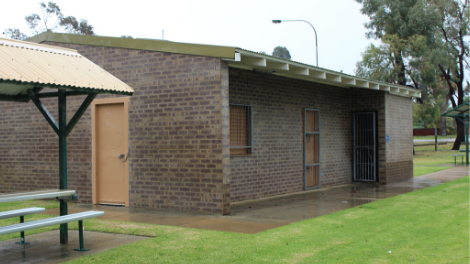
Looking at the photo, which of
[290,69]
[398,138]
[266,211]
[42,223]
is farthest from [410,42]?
[42,223]

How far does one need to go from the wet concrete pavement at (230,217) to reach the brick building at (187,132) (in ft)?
1.66

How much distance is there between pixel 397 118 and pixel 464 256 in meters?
11.1

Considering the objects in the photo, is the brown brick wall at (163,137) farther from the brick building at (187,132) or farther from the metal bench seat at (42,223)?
the metal bench seat at (42,223)

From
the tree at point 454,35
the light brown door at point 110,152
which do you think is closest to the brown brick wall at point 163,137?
the light brown door at point 110,152

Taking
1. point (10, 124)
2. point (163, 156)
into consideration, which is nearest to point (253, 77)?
point (163, 156)

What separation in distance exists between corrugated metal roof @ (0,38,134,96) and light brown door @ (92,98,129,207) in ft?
10.2

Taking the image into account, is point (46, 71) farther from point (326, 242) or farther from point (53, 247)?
point (326, 242)

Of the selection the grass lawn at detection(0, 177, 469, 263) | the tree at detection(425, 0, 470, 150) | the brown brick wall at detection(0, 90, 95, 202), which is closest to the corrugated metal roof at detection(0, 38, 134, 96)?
the grass lawn at detection(0, 177, 469, 263)

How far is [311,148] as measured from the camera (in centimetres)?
1431

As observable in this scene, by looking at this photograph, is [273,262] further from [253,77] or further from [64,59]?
[253,77]

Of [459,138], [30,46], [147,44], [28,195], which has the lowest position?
[28,195]

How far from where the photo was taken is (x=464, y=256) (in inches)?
229

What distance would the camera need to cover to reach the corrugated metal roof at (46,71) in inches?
240

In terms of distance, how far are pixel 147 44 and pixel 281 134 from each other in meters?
4.68
